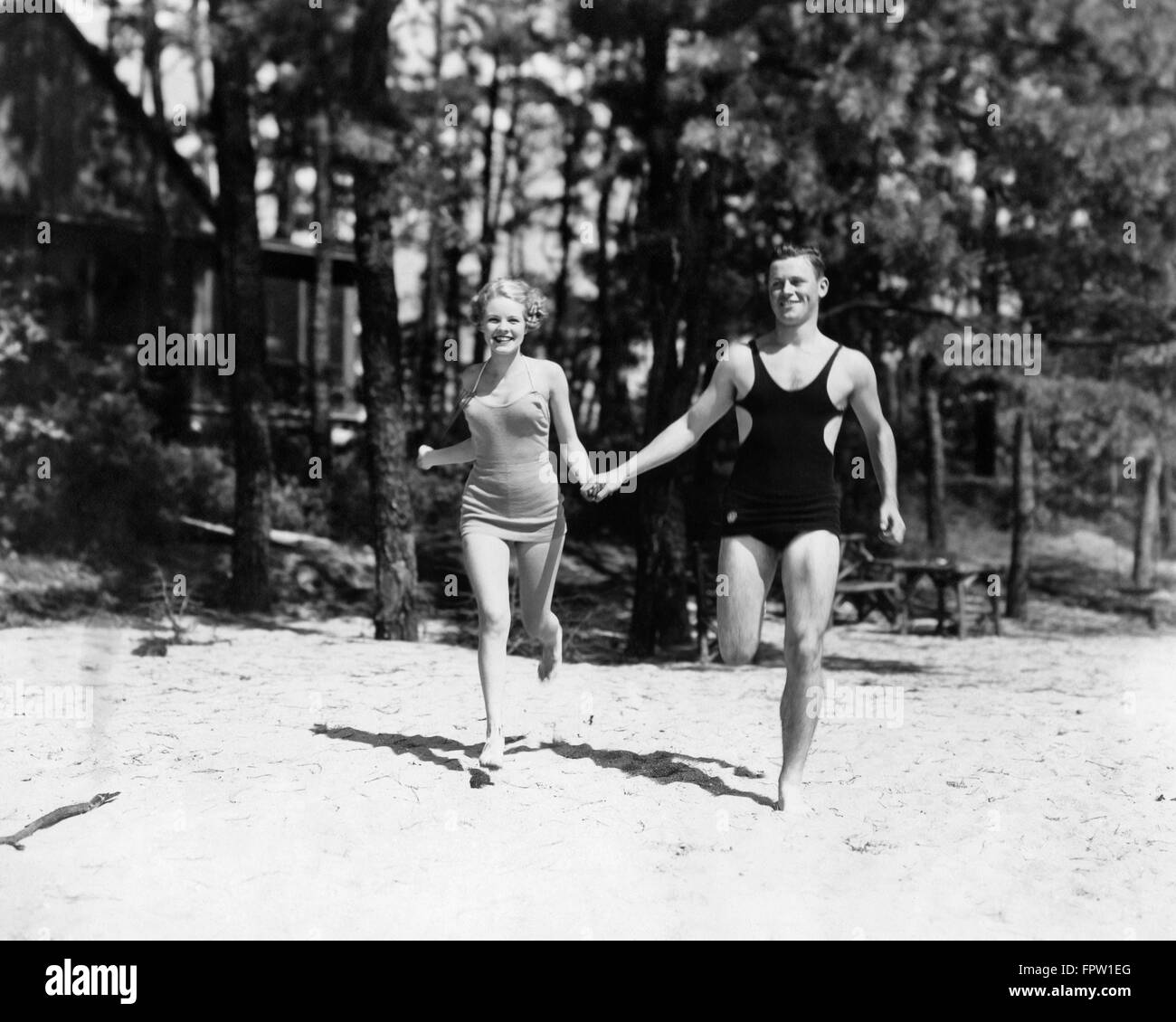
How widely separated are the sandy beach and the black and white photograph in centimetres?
3

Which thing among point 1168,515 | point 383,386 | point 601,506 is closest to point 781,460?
point 383,386

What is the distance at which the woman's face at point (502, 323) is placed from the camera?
19.4 feet

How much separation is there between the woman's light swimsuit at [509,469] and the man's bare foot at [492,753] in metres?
0.92

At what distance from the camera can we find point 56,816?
5.75 metres

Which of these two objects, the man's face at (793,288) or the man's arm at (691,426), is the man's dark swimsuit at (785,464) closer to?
the man's arm at (691,426)

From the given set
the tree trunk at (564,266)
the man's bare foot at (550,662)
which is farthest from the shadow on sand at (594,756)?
the tree trunk at (564,266)

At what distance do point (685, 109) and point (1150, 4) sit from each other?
405 cm

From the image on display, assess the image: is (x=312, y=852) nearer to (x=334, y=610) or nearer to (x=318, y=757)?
(x=318, y=757)

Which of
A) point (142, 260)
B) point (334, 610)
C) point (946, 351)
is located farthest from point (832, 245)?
point (142, 260)

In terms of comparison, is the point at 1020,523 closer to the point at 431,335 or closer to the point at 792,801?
the point at 792,801

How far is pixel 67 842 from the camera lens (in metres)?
5.48

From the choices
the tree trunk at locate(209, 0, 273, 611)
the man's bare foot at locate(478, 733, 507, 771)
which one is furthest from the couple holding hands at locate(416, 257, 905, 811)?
the tree trunk at locate(209, 0, 273, 611)

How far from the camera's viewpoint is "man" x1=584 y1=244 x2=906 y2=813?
5.38 meters

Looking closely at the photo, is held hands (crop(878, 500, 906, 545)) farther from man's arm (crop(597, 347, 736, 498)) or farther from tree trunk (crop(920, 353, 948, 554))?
tree trunk (crop(920, 353, 948, 554))
